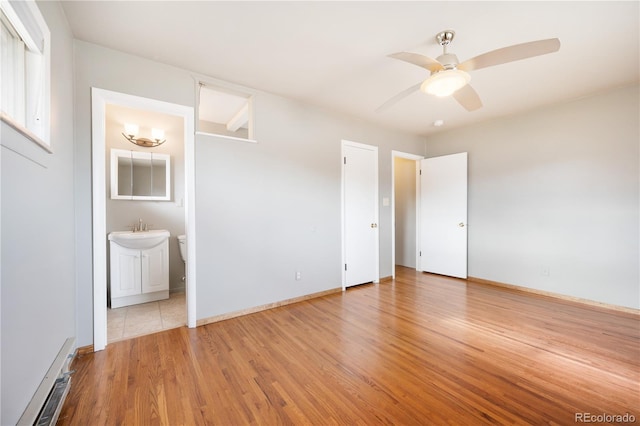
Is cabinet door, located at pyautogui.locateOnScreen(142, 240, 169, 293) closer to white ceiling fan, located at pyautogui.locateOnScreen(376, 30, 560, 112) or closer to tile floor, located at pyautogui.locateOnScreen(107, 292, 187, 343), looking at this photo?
tile floor, located at pyautogui.locateOnScreen(107, 292, 187, 343)

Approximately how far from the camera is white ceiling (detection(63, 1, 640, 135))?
1821 mm

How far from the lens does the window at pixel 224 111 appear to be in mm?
3038

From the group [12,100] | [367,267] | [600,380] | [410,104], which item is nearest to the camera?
[12,100]

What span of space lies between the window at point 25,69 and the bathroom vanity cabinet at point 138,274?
6.78ft

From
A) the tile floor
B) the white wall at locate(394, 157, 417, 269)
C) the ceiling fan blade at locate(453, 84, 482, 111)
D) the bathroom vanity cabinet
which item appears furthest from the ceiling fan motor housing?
the bathroom vanity cabinet

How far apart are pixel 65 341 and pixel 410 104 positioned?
4.18m

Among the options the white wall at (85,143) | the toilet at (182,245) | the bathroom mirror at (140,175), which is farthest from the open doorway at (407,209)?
the white wall at (85,143)

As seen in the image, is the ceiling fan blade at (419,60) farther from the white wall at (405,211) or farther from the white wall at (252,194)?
the white wall at (405,211)

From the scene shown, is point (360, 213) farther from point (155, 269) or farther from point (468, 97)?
point (155, 269)

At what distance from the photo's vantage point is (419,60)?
1886 mm

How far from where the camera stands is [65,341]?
1779mm

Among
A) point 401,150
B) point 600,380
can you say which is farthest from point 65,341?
point 401,150

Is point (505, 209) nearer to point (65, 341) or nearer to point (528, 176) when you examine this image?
point (528, 176)

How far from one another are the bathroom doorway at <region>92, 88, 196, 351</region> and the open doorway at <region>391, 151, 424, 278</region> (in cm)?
371
